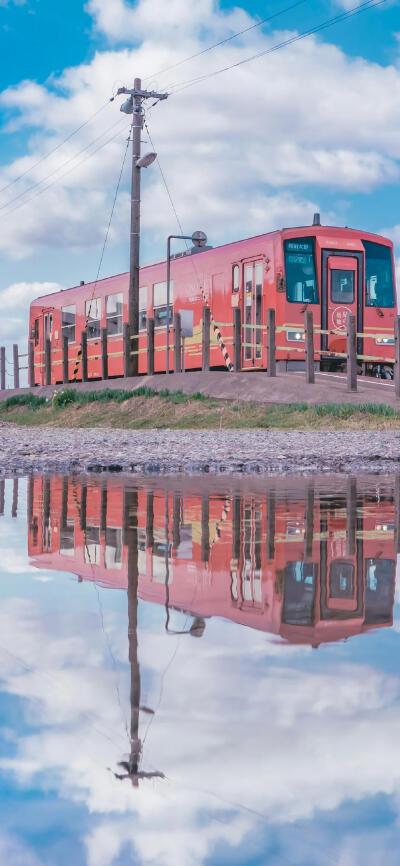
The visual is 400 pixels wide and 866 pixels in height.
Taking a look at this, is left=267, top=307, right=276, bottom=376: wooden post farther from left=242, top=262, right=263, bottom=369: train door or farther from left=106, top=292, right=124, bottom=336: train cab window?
left=106, top=292, right=124, bottom=336: train cab window

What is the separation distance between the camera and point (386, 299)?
2342 centimetres

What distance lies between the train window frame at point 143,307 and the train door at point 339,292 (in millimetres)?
6531

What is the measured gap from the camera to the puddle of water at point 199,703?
150cm

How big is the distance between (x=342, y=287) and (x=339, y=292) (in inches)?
4.8

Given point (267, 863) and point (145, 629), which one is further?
point (145, 629)

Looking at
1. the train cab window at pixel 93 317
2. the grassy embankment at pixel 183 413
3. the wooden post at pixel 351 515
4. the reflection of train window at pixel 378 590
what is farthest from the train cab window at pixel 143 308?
the reflection of train window at pixel 378 590

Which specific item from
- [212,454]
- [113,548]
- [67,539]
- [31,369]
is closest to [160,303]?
[31,369]

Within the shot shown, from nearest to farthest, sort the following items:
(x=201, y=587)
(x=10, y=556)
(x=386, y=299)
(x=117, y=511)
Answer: (x=201, y=587)
(x=10, y=556)
(x=117, y=511)
(x=386, y=299)

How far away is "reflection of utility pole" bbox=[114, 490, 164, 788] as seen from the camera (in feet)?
5.65

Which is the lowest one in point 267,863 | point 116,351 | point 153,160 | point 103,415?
point 267,863

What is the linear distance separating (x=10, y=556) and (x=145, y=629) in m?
1.61

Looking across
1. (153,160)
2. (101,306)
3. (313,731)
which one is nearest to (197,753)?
(313,731)

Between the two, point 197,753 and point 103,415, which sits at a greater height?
point 103,415

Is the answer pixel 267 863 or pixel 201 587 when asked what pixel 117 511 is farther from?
pixel 267 863
